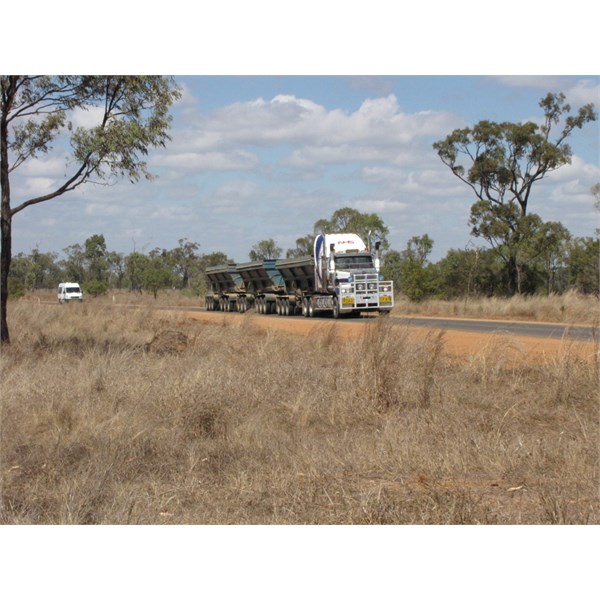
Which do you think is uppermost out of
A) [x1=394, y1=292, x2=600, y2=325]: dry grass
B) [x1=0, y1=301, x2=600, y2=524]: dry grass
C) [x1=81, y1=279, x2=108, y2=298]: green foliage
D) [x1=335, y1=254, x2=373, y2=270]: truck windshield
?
[x1=335, y1=254, x2=373, y2=270]: truck windshield

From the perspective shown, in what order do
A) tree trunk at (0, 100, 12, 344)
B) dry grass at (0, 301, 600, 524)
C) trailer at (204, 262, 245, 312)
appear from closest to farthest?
1. dry grass at (0, 301, 600, 524)
2. tree trunk at (0, 100, 12, 344)
3. trailer at (204, 262, 245, 312)

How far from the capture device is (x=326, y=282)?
36.0 metres

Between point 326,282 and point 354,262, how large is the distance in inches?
57.5

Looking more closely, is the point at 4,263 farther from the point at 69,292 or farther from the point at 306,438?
the point at 69,292

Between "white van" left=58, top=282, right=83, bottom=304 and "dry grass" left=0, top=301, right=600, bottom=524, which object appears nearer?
"dry grass" left=0, top=301, right=600, bottom=524

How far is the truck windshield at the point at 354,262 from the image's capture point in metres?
35.7

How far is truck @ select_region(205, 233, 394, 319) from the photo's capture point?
114ft

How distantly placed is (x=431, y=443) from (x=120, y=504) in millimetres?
3587

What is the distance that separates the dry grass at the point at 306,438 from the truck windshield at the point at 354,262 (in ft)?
64.8


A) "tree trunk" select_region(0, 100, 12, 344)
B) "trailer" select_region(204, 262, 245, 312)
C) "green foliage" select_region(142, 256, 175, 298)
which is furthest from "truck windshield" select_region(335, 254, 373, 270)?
"green foliage" select_region(142, 256, 175, 298)

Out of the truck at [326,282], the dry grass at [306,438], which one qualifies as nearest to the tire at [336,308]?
the truck at [326,282]

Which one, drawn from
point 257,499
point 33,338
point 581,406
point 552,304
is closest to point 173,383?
point 257,499

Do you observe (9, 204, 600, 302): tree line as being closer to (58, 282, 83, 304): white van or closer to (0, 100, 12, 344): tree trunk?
(58, 282, 83, 304): white van

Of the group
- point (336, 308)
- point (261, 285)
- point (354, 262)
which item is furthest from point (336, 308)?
point (261, 285)
